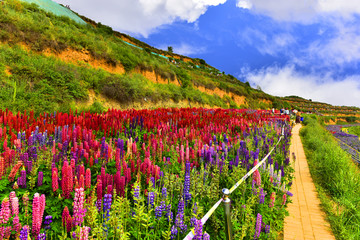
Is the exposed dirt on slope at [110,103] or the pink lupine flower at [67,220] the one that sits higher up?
the exposed dirt on slope at [110,103]

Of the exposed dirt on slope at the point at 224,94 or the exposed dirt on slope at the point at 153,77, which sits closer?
the exposed dirt on slope at the point at 153,77

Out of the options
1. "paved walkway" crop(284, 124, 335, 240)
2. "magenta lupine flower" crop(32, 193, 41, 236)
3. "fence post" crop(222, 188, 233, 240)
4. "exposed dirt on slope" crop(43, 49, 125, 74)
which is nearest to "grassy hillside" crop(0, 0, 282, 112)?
"exposed dirt on slope" crop(43, 49, 125, 74)

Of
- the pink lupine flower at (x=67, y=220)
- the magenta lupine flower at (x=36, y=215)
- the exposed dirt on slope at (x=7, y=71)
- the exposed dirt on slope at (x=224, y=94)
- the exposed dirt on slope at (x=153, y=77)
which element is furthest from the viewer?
the exposed dirt on slope at (x=224, y=94)

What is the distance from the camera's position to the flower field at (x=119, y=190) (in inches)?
69.2

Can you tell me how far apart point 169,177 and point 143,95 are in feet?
45.5

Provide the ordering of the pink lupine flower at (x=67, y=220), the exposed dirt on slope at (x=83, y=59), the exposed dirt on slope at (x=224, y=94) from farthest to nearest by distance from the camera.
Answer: the exposed dirt on slope at (x=224, y=94), the exposed dirt on slope at (x=83, y=59), the pink lupine flower at (x=67, y=220)

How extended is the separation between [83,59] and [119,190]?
50.2ft

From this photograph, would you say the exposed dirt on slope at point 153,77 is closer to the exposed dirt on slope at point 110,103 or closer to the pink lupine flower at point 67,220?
the exposed dirt on slope at point 110,103

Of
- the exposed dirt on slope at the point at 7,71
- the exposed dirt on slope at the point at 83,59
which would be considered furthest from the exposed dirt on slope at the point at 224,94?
the exposed dirt on slope at the point at 7,71

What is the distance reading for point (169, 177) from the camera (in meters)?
3.12

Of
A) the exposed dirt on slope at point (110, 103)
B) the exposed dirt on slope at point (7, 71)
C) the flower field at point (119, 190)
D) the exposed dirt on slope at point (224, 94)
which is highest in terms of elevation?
the exposed dirt on slope at point (224, 94)

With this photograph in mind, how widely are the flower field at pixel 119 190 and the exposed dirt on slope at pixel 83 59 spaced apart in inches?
396

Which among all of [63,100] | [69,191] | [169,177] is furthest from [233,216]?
[63,100]

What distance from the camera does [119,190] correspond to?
2.48m
